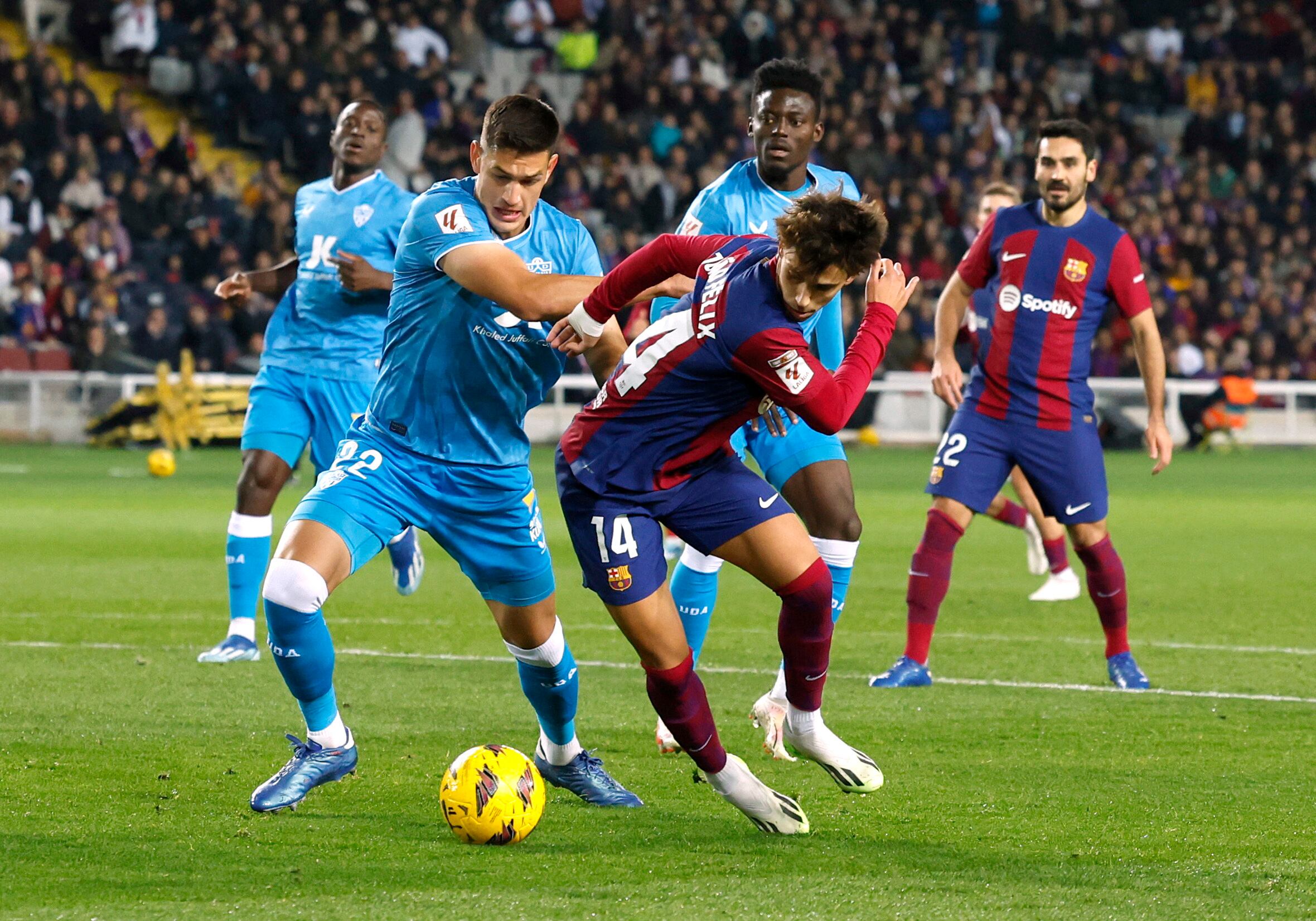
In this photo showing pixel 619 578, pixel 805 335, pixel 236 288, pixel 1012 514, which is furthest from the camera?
pixel 1012 514

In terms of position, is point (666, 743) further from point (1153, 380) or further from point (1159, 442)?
point (1153, 380)

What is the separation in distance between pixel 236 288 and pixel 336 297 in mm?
464

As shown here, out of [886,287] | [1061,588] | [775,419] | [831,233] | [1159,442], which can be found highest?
[831,233]

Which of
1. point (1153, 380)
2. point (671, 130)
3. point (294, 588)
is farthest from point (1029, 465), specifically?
point (671, 130)

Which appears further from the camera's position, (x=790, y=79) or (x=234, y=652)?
(x=234, y=652)

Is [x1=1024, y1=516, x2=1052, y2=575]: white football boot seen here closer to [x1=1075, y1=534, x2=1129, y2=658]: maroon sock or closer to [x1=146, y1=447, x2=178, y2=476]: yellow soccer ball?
[x1=1075, y1=534, x2=1129, y2=658]: maroon sock

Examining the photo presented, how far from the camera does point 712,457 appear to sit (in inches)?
205

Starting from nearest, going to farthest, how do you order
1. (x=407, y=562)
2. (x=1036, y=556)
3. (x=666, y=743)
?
(x=666, y=743), (x=407, y=562), (x=1036, y=556)

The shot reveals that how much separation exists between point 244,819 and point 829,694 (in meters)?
2.87

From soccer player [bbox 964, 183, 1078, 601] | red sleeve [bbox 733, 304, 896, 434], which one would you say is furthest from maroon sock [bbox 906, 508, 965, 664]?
red sleeve [bbox 733, 304, 896, 434]

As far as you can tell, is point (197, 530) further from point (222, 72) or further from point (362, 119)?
point (222, 72)

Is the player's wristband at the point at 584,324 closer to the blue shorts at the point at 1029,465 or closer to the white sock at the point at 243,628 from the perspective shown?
the blue shorts at the point at 1029,465

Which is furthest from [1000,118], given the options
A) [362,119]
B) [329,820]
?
[329,820]

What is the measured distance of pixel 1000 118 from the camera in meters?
28.5
